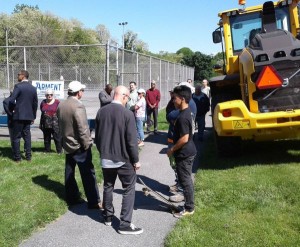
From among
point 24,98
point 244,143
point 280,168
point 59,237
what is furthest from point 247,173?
point 24,98

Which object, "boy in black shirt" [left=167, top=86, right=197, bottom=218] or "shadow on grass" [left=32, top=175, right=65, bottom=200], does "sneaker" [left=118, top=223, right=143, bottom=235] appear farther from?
"shadow on grass" [left=32, top=175, right=65, bottom=200]

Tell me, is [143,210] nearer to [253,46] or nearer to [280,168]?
[280,168]

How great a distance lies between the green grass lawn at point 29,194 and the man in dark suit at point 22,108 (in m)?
0.54

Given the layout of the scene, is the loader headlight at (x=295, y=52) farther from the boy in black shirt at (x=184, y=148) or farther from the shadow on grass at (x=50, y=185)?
the shadow on grass at (x=50, y=185)

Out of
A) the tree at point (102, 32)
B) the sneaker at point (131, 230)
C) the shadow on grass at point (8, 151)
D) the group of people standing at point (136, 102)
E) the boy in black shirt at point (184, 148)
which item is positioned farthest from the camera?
the tree at point (102, 32)

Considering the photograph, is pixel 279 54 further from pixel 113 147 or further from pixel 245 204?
pixel 113 147

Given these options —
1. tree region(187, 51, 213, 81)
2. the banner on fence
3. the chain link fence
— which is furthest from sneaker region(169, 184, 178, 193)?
tree region(187, 51, 213, 81)

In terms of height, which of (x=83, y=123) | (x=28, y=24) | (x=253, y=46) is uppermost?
(x=28, y=24)

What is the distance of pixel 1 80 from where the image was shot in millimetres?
21828

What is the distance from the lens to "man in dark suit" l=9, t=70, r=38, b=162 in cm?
830

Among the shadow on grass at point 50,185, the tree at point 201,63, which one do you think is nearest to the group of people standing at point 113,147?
the shadow on grass at point 50,185

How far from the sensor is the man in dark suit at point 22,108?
8.30 metres

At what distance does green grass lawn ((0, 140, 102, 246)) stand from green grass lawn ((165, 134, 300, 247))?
1.80 metres

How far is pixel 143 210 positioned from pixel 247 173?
235 cm
